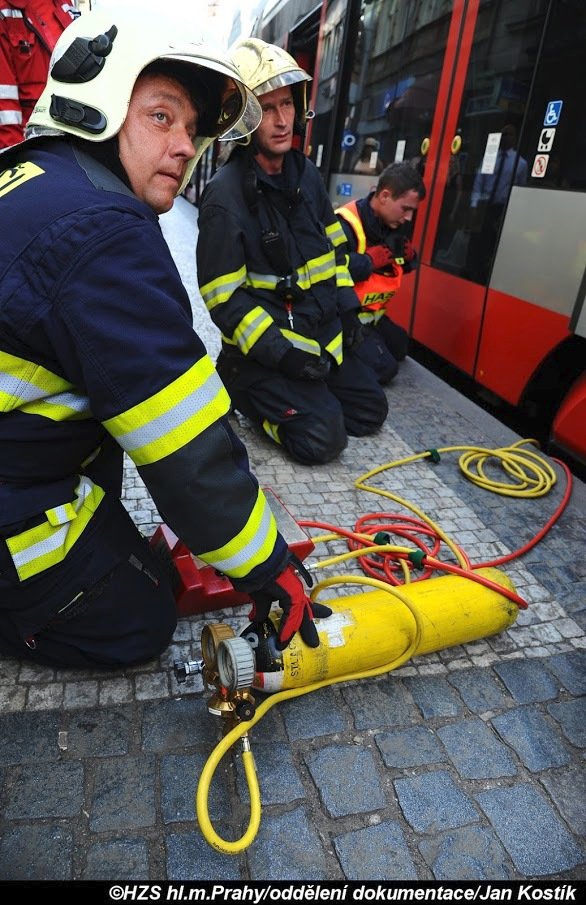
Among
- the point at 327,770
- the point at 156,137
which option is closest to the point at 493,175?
the point at 156,137

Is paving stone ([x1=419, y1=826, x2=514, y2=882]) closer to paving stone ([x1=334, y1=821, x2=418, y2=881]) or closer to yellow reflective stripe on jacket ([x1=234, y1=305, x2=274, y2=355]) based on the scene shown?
paving stone ([x1=334, y1=821, x2=418, y2=881])

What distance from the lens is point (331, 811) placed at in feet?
5.68

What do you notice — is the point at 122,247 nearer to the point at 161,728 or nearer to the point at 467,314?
the point at 161,728

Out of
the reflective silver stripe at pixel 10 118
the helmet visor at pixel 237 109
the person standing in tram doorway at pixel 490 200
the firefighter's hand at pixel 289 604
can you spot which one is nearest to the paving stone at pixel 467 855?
the firefighter's hand at pixel 289 604

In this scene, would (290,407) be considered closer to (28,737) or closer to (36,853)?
(28,737)

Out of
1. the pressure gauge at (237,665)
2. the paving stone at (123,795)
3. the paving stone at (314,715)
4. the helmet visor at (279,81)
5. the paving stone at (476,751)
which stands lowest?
the paving stone at (123,795)

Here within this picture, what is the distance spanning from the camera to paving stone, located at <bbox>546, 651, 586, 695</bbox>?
2.23m

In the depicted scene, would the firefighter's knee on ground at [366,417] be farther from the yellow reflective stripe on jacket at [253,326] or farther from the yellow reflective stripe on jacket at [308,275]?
the yellow reflective stripe on jacket at [253,326]

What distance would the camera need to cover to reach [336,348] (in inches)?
154

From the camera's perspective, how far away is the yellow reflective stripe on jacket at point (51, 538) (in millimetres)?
1779

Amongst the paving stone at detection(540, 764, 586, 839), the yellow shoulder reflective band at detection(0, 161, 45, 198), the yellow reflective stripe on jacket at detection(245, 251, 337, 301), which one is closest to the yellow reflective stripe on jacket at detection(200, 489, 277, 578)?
the yellow shoulder reflective band at detection(0, 161, 45, 198)

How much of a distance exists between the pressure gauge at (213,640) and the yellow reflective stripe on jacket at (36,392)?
73 centimetres

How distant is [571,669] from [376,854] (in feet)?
3.51
